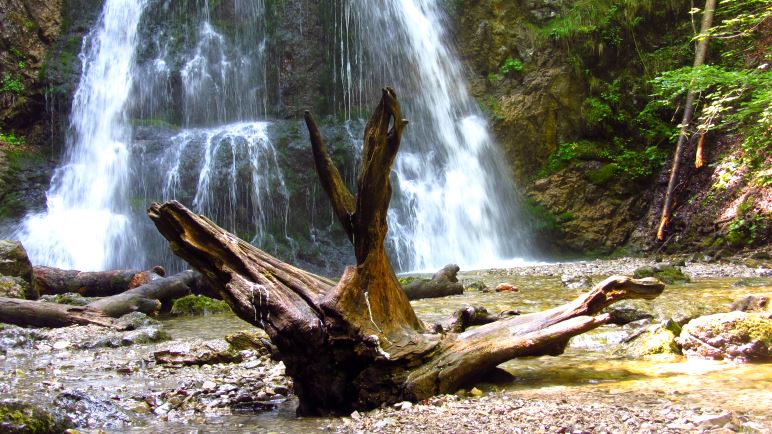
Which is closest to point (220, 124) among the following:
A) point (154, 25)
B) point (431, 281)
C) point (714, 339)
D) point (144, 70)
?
point (144, 70)

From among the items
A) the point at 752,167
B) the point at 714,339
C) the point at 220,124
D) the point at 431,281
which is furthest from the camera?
the point at 220,124

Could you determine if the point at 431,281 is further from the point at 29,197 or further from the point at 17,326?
the point at 29,197

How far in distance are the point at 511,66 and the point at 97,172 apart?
1290 centimetres

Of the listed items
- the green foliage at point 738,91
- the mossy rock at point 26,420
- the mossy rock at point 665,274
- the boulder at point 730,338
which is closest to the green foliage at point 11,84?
the mossy rock at point 26,420

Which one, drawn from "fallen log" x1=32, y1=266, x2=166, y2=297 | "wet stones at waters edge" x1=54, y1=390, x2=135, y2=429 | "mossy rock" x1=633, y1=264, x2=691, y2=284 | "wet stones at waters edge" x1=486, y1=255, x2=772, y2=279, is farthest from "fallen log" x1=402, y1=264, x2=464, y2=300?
"wet stones at waters edge" x1=54, y1=390, x2=135, y2=429

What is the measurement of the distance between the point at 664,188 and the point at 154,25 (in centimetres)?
1634

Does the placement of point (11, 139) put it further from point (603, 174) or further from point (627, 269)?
point (603, 174)

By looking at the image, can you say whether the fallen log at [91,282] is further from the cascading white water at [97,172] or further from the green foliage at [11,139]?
the green foliage at [11,139]

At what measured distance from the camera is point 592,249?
15508 mm

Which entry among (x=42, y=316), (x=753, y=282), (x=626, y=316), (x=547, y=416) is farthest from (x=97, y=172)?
(x=547, y=416)

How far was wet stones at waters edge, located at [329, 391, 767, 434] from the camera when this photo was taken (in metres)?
2.50

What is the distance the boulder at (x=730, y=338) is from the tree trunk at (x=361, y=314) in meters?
0.74

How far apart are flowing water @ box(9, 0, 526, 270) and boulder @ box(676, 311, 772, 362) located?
11.2 m

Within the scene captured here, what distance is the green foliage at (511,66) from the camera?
17953 millimetres
